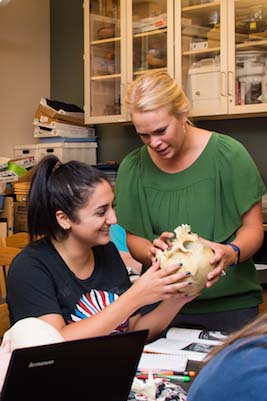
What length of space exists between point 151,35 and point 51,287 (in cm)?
266

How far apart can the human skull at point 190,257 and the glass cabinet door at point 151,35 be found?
91.3 inches

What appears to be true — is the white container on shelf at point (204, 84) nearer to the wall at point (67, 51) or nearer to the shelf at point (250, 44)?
the shelf at point (250, 44)

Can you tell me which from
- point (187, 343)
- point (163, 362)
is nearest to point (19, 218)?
point (187, 343)

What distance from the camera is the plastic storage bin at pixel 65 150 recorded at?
159 inches

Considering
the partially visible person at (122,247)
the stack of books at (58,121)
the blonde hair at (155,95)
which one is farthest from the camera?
the stack of books at (58,121)

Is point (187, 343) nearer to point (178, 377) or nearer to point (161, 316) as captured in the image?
point (161, 316)

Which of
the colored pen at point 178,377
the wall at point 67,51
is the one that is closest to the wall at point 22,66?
the wall at point 67,51

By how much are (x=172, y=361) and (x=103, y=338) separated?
1.59ft

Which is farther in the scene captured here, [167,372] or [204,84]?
[204,84]

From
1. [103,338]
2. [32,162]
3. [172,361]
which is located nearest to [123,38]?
[32,162]

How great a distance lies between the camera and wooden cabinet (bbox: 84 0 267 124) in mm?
3373

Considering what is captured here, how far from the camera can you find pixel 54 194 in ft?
5.19

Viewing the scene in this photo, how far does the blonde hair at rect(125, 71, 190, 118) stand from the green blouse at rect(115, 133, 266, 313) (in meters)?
0.16

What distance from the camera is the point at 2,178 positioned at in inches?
151
